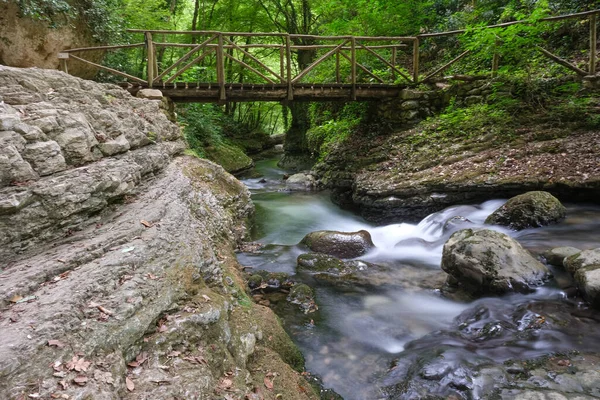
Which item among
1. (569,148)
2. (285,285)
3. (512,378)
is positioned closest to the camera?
(512,378)

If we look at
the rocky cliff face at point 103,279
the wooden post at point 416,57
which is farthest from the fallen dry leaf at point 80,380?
the wooden post at point 416,57

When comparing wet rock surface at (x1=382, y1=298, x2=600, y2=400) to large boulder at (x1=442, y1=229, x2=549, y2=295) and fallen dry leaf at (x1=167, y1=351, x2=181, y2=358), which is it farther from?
fallen dry leaf at (x1=167, y1=351, x2=181, y2=358)

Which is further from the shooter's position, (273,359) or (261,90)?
(261,90)

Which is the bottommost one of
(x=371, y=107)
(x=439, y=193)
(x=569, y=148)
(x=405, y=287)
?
(x=405, y=287)

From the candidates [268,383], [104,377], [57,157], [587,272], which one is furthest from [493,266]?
[57,157]

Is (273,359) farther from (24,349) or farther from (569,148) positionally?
(569,148)

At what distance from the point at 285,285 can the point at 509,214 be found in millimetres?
4477

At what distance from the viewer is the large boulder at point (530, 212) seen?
6816mm

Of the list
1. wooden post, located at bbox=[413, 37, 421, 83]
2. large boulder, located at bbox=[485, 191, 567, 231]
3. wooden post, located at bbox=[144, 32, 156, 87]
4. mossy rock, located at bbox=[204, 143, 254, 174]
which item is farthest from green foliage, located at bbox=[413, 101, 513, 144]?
mossy rock, located at bbox=[204, 143, 254, 174]

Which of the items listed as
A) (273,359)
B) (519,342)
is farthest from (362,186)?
(273,359)

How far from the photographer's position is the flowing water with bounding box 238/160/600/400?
4.10 m

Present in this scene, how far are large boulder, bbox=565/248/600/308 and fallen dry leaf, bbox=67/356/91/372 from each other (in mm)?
5170

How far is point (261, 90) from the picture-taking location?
34.0 feet

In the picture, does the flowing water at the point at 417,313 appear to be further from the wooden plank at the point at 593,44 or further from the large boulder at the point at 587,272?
the wooden plank at the point at 593,44
